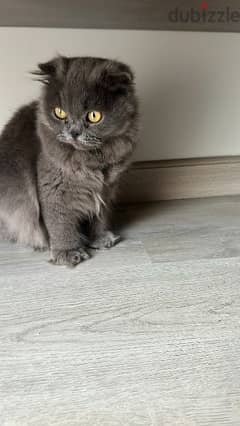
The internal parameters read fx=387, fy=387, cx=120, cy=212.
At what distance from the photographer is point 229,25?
1.42 m

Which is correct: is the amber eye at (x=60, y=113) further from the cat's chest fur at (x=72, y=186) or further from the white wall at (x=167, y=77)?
the white wall at (x=167, y=77)

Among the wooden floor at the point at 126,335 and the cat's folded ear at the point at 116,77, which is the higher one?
the cat's folded ear at the point at 116,77

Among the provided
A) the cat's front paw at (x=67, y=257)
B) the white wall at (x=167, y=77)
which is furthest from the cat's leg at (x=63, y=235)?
the white wall at (x=167, y=77)

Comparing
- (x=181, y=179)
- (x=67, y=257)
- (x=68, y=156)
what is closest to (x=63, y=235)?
(x=67, y=257)

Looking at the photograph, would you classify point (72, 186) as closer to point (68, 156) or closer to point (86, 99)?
point (68, 156)

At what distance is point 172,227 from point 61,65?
0.66 m

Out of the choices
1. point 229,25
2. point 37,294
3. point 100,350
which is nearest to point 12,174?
point 37,294

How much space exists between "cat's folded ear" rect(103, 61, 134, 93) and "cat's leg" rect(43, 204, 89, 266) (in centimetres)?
36

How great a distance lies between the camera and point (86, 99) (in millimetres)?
965

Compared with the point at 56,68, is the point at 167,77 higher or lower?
lower

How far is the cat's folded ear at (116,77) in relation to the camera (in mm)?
967

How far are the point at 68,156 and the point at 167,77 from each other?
2.07ft

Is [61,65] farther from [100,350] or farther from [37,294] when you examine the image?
[100,350]

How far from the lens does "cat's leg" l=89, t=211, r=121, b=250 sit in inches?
48.7
